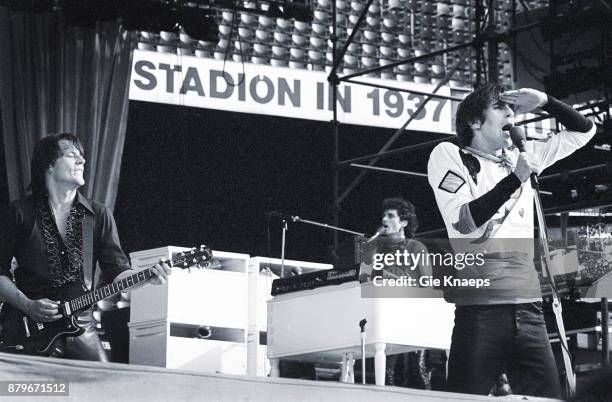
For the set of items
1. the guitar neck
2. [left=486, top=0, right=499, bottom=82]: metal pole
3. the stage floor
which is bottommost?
the stage floor

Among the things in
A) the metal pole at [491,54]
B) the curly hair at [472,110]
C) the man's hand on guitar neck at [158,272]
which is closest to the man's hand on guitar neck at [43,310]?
the man's hand on guitar neck at [158,272]

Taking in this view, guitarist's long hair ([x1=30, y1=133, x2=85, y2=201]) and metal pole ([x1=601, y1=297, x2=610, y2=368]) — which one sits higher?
guitarist's long hair ([x1=30, y1=133, x2=85, y2=201])

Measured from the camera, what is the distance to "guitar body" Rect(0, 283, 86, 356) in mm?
4445

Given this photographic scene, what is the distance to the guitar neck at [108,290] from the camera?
4.49m

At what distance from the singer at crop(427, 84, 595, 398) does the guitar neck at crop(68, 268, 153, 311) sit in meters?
1.53

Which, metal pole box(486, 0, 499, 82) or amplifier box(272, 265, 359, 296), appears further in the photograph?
metal pole box(486, 0, 499, 82)

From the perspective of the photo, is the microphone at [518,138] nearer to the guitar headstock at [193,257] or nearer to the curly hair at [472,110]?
the curly hair at [472,110]

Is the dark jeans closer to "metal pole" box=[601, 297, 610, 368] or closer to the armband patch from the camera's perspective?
the armband patch

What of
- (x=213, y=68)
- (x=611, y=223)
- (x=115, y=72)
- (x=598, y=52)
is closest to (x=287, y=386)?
(x=611, y=223)

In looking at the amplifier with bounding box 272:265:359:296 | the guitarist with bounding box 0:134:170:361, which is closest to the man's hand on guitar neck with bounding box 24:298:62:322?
the guitarist with bounding box 0:134:170:361

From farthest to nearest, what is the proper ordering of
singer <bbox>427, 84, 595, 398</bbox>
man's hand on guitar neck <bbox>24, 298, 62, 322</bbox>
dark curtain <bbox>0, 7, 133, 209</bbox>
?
dark curtain <bbox>0, 7, 133, 209</bbox> → man's hand on guitar neck <bbox>24, 298, 62, 322</bbox> → singer <bbox>427, 84, 595, 398</bbox>

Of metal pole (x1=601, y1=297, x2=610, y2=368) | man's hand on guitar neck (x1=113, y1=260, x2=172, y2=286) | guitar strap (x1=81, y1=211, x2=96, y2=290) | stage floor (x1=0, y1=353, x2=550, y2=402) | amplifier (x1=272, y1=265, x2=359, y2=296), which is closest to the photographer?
stage floor (x1=0, y1=353, x2=550, y2=402)

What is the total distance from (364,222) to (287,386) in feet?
24.8

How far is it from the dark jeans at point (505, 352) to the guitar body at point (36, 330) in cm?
165
